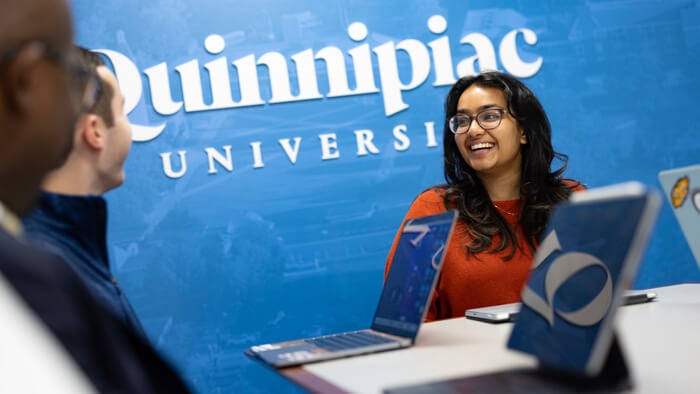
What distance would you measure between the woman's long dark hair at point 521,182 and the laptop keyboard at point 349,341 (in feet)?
2.69

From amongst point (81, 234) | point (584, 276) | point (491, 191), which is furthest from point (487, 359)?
point (491, 191)

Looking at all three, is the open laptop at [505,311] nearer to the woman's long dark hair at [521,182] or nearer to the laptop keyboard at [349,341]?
the laptop keyboard at [349,341]

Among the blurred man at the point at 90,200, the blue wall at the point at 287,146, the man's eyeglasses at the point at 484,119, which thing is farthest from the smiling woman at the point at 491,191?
the blurred man at the point at 90,200

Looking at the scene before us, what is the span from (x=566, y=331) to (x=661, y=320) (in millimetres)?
598

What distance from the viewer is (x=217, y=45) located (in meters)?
3.38

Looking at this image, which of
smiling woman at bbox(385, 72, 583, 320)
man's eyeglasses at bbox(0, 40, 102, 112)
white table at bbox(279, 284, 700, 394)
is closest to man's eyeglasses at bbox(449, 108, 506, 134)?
smiling woman at bbox(385, 72, 583, 320)

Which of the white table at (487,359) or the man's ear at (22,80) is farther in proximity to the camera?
the white table at (487,359)

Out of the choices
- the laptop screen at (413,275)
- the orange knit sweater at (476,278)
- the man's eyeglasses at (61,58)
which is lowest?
the orange knit sweater at (476,278)

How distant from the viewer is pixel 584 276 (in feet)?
3.75

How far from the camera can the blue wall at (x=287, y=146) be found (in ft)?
10.7

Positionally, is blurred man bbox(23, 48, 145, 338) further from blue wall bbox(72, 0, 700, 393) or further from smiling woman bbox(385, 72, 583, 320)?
blue wall bbox(72, 0, 700, 393)

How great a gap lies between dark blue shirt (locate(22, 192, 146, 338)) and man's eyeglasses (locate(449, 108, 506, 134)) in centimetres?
149

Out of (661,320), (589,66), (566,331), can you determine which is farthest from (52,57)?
(589,66)

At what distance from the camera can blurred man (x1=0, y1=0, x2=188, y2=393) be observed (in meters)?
0.51
